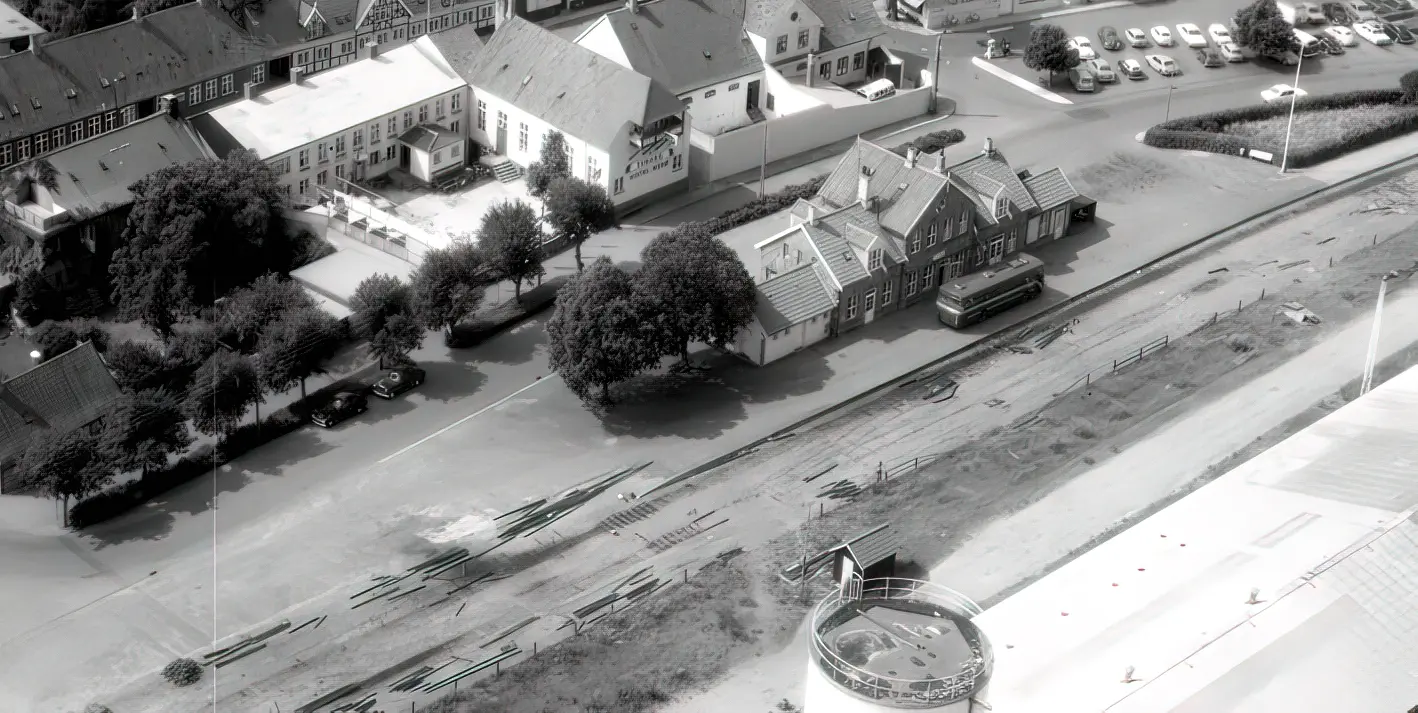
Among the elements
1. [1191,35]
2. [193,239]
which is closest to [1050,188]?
[1191,35]

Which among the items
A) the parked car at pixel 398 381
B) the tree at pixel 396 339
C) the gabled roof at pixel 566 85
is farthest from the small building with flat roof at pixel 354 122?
the parked car at pixel 398 381

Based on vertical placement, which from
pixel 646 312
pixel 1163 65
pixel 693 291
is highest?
pixel 1163 65

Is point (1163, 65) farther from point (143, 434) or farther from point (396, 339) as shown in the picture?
point (143, 434)

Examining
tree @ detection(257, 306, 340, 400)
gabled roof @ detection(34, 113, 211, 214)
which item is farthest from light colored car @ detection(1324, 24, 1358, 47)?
gabled roof @ detection(34, 113, 211, 214)

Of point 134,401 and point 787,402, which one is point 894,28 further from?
point 134,401

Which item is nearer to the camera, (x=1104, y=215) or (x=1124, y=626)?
(x=1124, y=626)

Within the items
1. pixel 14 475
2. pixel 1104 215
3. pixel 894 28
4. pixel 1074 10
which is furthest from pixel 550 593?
pixel 1074 10
